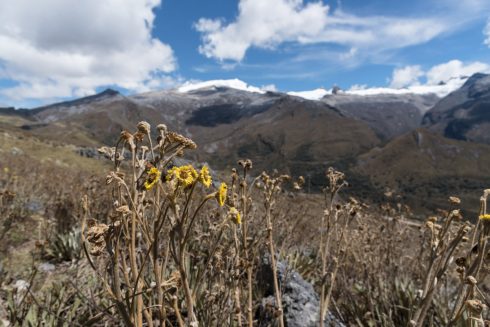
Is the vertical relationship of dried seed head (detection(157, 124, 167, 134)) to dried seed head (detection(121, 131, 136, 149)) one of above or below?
above

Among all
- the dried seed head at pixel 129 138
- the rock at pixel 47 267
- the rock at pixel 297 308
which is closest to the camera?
the dried seed head at pixel 129 138

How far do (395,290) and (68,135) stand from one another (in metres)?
209

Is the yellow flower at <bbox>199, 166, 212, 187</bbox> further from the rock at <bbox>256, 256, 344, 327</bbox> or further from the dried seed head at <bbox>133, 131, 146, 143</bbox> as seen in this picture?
the rock at <bbox>256, 256, 344, 327</bbox>

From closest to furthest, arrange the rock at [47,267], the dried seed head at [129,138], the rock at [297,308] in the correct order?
the dried seed head at [129,138] → the rock at [297,308] → the rock at [47,267]

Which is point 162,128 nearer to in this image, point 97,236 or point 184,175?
point 184,175

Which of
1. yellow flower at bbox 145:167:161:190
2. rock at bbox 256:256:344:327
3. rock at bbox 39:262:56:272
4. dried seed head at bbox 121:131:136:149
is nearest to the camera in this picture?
yellow flower at bbox 145:167:161:190

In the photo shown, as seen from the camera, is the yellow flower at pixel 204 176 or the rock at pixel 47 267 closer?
the yellow flower at pixel 204 176

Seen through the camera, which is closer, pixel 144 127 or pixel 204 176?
pixel 204 176

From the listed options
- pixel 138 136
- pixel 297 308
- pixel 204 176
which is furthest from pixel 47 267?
pixel 204 176

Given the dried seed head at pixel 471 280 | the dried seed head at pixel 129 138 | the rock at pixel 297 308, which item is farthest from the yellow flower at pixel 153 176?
the rock at pixel 297 308

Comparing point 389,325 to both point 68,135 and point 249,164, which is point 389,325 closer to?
point 249,164

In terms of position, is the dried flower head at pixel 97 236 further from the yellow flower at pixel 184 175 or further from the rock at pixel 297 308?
the rock at pixel 297 308

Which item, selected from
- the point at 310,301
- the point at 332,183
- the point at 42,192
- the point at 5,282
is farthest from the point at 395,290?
the point at 42,192

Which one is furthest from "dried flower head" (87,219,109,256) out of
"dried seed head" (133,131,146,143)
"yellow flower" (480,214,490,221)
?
"yellow flower" (480,214,490,221)
